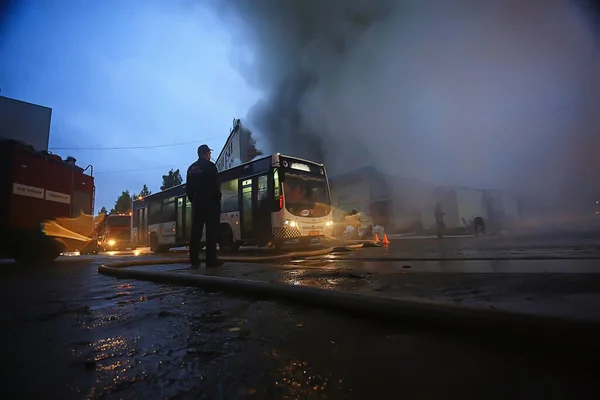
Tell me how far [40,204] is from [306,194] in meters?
6.12

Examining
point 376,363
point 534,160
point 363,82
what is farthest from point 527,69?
point 376,363

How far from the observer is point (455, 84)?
22.0ft

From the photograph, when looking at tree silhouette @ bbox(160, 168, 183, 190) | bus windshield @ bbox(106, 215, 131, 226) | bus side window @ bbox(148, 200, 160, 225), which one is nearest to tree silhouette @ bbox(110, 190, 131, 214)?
tree silhouette @ bbox(160, 168, 183, 190)

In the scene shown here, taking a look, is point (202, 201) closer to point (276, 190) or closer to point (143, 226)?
point (276, 190)

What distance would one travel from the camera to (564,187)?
8.49 m

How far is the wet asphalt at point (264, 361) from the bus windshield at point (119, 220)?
17744 mm

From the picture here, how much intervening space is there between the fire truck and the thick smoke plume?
5.95m

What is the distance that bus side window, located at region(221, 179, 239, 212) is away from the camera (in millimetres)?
9266

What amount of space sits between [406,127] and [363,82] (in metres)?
1.69

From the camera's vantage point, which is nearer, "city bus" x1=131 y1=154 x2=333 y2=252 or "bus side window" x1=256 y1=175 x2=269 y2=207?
"city bus" x1=131 y1=154 x2=333 y2=252

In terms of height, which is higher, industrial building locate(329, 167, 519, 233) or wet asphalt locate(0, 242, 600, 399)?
industrial building locate(329, 167, 519, 233)

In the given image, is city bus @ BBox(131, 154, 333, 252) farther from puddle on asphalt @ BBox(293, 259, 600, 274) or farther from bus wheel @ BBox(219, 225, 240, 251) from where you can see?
puddle on asphalt @ BBox(293, 259, 600, 274)

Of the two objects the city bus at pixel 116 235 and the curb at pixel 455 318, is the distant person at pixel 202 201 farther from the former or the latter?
the city bus at pixel 116 235

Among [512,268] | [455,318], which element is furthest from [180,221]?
[455,318]
